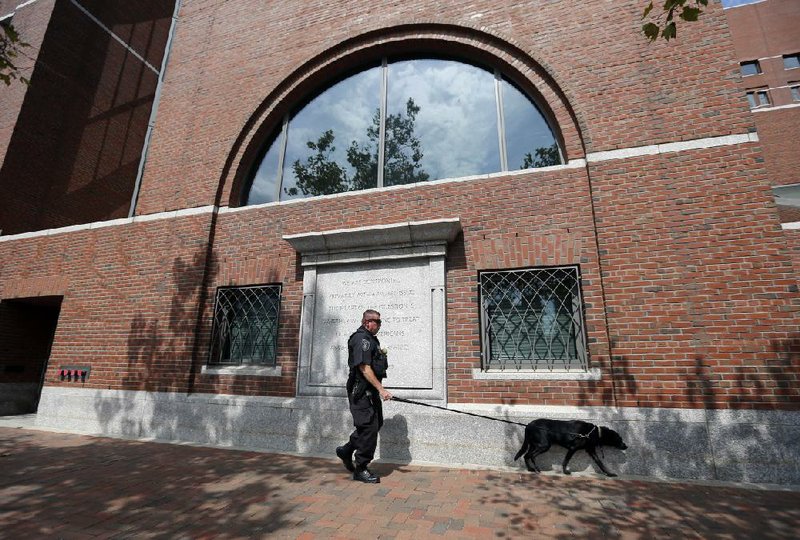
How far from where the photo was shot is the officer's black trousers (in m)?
4.11

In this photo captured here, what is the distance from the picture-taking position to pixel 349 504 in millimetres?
3453

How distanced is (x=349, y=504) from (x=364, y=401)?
1.04 m

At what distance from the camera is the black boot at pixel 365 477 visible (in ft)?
13.2

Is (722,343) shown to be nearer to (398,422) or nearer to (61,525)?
(398,422)

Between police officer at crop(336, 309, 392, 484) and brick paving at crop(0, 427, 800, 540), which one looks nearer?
brick paving at crop(0, 427, 800, 540)

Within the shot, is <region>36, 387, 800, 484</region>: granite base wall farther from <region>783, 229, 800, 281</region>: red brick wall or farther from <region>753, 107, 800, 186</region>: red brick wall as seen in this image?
<region>753, 107, 800, 186</region>: red brick wall

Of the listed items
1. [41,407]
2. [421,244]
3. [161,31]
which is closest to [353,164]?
[421,244]

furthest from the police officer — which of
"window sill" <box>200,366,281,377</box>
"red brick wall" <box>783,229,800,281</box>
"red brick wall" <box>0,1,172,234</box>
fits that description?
"red brick wall" <box>0,1,172,234</box>

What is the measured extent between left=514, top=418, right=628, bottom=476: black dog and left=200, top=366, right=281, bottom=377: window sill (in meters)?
3.70

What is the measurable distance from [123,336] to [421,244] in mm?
5622

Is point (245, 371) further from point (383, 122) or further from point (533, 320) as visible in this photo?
point (383, 122)

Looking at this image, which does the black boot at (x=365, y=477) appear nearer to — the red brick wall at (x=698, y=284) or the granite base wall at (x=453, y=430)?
the granite base wall at (x=453, y=430)

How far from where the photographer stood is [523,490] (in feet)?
12.6

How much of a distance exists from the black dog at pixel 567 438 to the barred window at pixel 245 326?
4.00m
